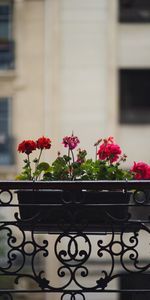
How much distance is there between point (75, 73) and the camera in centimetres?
1095

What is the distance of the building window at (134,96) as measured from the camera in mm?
10914

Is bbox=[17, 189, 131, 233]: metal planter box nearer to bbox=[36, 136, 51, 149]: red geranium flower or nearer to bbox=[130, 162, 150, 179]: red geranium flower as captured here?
bbox=[130, 162, 150, 179]: red geranium flower

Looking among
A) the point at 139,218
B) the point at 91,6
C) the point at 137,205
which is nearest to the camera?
the point at 137,205

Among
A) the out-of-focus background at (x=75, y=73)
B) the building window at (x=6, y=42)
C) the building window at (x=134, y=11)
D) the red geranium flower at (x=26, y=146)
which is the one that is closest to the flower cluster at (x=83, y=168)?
the red geranium flower at (x=26, y=146)

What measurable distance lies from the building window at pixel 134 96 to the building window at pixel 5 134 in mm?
1664

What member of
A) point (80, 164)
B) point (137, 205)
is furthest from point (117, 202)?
point (80, 164)

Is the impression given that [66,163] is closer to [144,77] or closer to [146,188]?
[146,188]

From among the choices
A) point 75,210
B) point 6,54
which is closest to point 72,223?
point 75,210

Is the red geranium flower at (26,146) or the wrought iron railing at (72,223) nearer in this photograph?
the wrought iron railing at (72,223)

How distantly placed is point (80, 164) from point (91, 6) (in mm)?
8334

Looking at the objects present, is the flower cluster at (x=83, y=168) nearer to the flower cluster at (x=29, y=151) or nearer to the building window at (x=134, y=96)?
the flower cluster at (x=29, y=151)

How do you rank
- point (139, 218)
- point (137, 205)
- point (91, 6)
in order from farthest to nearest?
point (91, 6) → point (139, 218) → point (137, 205)

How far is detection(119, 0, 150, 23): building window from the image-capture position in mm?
10617

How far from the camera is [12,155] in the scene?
1108cm
